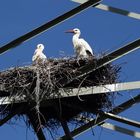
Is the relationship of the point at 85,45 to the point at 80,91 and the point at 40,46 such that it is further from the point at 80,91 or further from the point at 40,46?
the point at 80,91

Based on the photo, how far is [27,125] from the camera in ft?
21.6

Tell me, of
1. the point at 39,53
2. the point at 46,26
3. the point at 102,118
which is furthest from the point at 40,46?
the point at 46,26

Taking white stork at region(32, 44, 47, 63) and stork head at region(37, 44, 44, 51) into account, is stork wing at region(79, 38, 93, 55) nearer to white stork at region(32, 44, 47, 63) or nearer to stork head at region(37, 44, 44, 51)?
white stork at region(32, 44, 47, 63)

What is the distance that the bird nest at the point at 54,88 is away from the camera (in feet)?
20.5

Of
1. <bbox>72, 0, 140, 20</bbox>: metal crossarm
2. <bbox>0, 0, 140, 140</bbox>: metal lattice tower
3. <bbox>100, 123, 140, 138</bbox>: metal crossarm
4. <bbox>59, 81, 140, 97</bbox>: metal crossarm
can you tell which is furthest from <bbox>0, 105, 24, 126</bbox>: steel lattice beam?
<bbox>72, 0, 140, 20</bbox>: metal crossarm

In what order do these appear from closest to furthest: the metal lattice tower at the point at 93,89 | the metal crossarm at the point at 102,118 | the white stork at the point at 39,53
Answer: the metal lattice tower at the point at 93,89 < the metal crossarm at the point at 102,118 < the white stork at the point at 39,53

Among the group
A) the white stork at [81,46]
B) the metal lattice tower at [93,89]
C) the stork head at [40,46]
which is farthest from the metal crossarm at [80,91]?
the stork head at [40,46]

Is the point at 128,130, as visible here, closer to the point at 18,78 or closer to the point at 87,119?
the point at 87,119

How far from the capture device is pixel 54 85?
634 cm

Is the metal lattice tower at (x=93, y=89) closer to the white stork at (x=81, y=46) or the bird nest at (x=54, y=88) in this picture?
the bird nest at (x=54, y=88)

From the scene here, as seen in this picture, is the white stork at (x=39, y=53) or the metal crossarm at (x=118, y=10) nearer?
the metal crossarm at (x=118, y=10)

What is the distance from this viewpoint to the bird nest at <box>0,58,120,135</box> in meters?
6.26

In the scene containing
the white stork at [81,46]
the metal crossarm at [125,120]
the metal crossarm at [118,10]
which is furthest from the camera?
the white stork at [81,46]

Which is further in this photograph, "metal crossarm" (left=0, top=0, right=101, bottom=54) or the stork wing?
the stork wing
